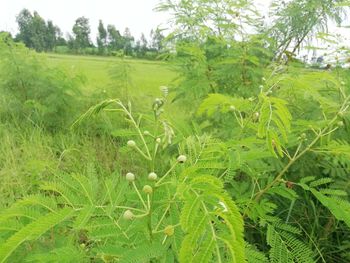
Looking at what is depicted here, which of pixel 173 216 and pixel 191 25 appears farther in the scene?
pixel 191 25

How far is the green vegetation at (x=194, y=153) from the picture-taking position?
101 centimetres

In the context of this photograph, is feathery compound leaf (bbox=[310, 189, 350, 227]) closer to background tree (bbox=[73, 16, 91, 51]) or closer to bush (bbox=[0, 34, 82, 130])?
bush (bbox=[0, 34, 82, 130])

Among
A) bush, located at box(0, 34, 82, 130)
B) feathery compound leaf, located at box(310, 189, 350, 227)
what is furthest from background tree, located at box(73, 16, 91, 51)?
feathery compound leaf, located at box(310, 189, 350, 227)

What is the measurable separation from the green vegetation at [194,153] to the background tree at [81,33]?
33.2 metres

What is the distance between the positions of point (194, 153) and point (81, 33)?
143 feet

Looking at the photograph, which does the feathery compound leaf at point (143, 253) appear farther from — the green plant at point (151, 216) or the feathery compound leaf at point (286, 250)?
the feathery compound leaf at point (286, 250)

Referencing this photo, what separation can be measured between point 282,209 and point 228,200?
1.69 m

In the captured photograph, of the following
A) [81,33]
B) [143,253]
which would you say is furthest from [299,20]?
[81,33]

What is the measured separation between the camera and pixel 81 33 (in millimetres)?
41750

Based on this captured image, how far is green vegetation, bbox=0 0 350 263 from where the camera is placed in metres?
1.01

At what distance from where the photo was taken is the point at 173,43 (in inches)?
136

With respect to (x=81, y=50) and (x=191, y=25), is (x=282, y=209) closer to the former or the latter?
(x=191, y=25)

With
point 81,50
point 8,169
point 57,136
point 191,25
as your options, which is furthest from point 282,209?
point 81,50

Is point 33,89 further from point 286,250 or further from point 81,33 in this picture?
point 81,33
